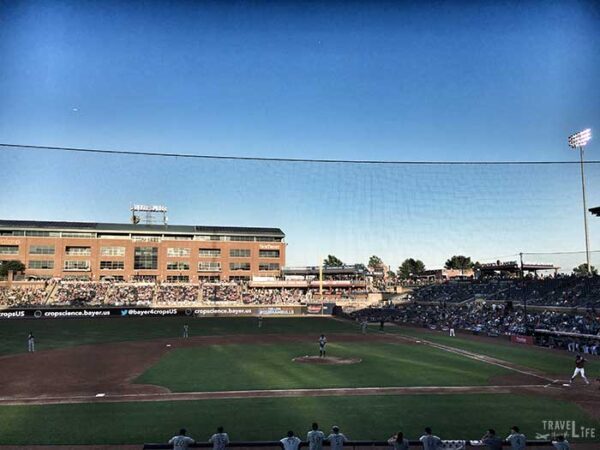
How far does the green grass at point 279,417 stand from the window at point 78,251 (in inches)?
2908

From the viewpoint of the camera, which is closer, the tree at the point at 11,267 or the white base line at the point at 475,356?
the white base line at the point at 475,356

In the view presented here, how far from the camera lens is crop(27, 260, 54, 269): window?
81.8 metres

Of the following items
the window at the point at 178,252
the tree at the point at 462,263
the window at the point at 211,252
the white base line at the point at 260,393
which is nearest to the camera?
the white base line at the point at 260,393

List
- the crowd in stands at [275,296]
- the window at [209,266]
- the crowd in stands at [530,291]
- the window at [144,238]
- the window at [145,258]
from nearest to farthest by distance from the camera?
the crowd in stands at [530,291], the crowd in stands at [275,296], the window at [145,258], the window at [144,238], the window at [209,266]

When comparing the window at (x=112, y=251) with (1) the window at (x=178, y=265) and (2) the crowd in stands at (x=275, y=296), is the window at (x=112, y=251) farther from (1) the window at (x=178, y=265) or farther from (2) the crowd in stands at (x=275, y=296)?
(2) the crowd in stands at (x=275, y=296)

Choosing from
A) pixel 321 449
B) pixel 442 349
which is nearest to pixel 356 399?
pixel 321 449

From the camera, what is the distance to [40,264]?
270ft

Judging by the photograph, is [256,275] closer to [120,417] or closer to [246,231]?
[246,231]

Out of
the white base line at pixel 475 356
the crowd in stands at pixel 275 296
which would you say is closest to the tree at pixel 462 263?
the crowd in stands at pixel 275 296

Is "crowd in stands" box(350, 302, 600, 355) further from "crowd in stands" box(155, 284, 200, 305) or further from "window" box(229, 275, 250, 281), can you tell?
"window" box(229, 275, 250, 281)

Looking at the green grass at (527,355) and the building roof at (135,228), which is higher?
the building roof at (135,228)

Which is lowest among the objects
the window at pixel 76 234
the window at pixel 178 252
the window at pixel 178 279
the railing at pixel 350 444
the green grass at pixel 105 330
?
the green grass at pixel 105 330

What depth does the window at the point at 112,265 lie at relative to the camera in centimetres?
8469

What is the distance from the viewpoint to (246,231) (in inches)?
3711
